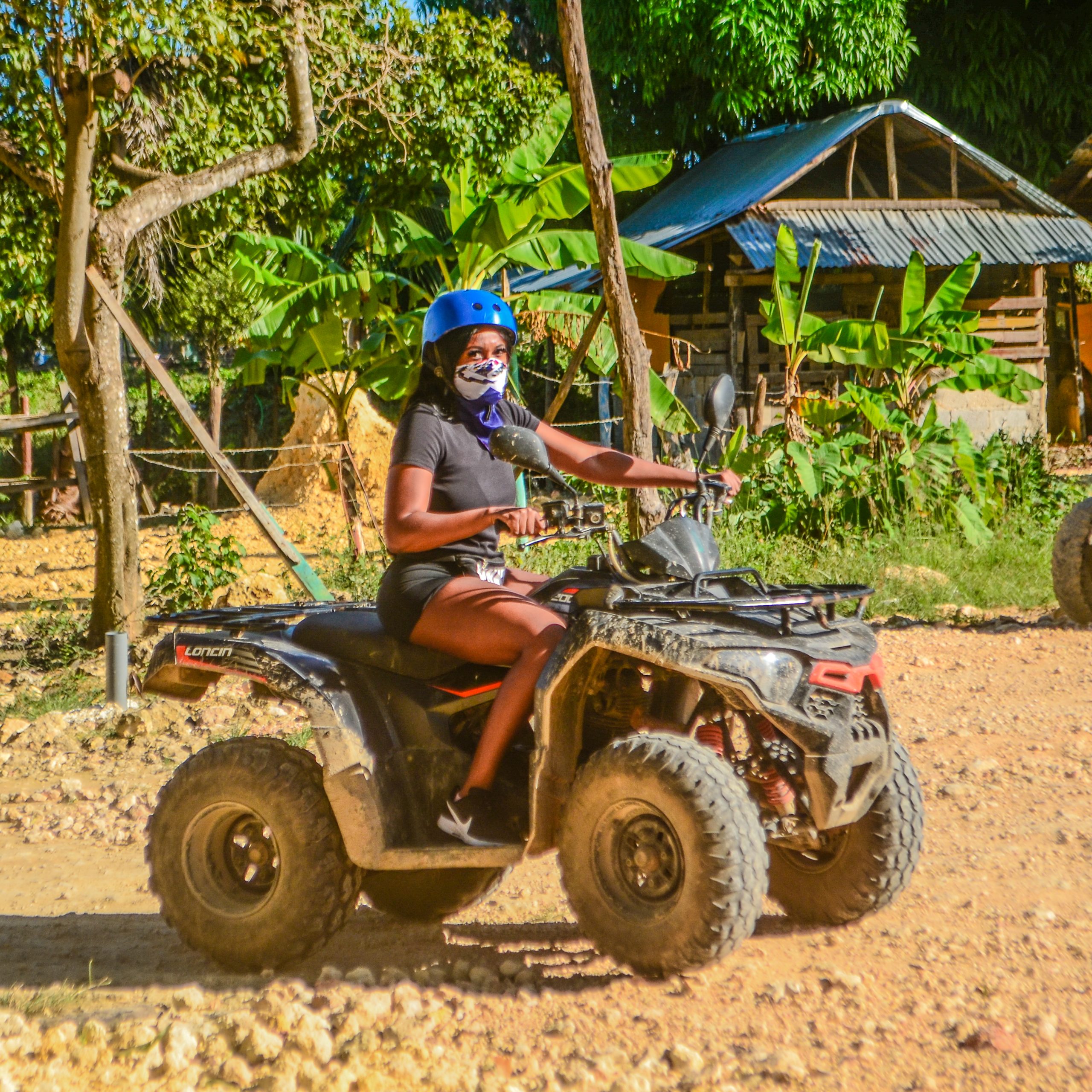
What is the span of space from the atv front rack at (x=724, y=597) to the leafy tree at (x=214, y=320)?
590 inches

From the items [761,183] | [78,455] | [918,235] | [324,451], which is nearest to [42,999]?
[78,455]

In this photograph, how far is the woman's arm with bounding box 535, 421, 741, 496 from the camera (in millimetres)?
3850

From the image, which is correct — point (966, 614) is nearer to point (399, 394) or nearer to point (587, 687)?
point (399, 394)

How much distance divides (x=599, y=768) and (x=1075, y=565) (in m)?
5.90

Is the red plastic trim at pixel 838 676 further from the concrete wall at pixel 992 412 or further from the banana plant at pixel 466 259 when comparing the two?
the concrete wall at pixel 992 412

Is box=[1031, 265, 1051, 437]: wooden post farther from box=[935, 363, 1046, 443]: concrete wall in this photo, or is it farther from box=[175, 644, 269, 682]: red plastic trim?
box=[175, 644, 269, 682]: red plastic trim

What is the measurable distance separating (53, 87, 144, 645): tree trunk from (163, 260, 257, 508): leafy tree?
30.2ft

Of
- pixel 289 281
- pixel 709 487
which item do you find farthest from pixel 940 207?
pixel 709 487

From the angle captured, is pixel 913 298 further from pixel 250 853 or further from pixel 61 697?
pixel 250 853

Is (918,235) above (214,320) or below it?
above

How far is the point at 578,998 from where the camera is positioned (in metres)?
3.15

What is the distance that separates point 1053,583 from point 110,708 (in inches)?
228

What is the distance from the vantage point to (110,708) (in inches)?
275

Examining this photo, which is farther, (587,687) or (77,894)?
(77,894)
